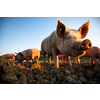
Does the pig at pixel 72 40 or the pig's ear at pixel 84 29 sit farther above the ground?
the pig's ear at pixel 84 29

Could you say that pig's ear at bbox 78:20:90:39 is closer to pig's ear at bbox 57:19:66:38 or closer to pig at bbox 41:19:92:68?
pig at bbox 41:19:92:68

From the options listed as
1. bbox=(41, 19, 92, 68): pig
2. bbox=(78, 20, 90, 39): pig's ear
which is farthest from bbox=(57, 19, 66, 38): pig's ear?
bbox=(78, 20, 90, 39): pig's ear

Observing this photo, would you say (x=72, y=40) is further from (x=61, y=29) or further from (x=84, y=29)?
(x=84, y=29)

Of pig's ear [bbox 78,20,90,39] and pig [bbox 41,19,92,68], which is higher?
pig's ear [bbox 78,20,90,39]

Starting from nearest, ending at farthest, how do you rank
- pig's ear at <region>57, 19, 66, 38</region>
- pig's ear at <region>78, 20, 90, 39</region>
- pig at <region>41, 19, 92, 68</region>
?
pig at <region>41, 19, 92, 68</region> → pig's ear at <region>57, 19, 66, 38</region> → pig's ear at <region>78, 20, 90, 39</region>

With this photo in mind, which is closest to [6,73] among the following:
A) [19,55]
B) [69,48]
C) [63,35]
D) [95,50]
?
[69,48]

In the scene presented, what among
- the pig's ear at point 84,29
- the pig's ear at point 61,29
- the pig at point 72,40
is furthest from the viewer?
the pig's ear at point 84,29

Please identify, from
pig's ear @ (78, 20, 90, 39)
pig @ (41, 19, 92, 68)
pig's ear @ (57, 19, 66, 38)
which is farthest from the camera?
pig's ear @ (78, 20, 90, 39)

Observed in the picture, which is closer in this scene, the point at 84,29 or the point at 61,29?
the point at 61,29

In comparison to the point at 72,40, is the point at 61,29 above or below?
above

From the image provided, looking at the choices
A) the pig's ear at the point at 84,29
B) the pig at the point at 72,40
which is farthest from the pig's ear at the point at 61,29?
the pig's ear at the point at 84,29

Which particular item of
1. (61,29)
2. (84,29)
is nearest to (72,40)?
(61,29)

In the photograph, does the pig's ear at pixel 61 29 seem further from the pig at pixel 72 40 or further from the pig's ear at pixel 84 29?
the pig's ear at pixel 84 29

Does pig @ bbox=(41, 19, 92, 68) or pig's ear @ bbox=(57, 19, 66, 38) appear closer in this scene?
pig @ bbox=(41, 19, 92, 68)
